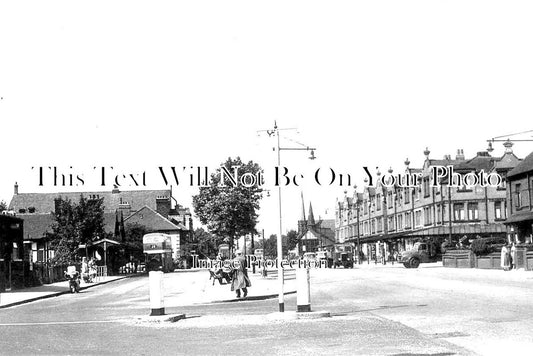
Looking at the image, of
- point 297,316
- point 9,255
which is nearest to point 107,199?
point 9,255

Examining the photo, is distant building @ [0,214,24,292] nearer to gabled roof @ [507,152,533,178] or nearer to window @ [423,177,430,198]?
gabled roof @ [507,152,533,178]

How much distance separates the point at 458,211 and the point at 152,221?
38480 mm

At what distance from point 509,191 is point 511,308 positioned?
4060 cm

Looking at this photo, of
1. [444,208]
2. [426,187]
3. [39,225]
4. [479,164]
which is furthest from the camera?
[426,187]

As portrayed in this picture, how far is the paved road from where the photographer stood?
455 inches

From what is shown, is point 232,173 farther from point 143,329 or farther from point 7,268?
point 143,329

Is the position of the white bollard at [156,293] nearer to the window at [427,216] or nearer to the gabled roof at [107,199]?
the window at [427,216]

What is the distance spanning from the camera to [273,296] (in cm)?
2655

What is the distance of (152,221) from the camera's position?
95.4 meters

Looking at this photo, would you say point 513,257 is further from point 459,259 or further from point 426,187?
point 426,187

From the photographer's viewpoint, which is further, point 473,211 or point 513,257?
point 473,211

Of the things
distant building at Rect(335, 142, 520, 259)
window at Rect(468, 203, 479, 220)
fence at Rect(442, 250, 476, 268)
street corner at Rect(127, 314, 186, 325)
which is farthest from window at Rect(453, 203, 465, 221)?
street corner at Rect(127, 314, 186, 325)

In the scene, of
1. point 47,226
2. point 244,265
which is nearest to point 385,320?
point 244,265

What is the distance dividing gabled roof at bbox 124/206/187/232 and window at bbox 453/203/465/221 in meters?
34.4
